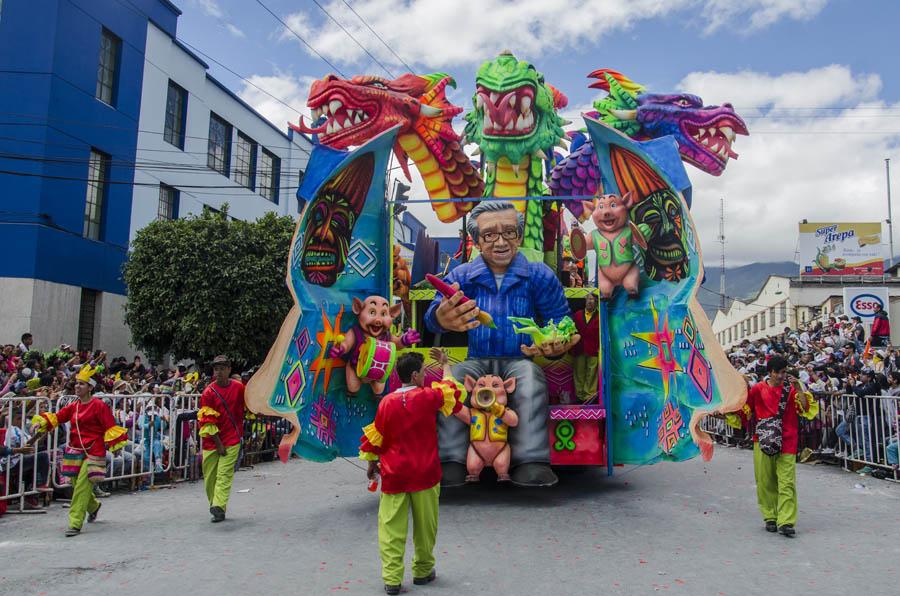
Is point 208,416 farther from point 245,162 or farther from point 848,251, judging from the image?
point 848,251

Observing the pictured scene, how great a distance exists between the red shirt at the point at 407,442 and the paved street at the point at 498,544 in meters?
0.69

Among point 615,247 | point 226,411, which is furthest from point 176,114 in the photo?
point 615,247

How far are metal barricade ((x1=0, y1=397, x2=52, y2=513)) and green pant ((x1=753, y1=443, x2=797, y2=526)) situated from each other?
704 cm

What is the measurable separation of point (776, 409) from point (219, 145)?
20903 mm

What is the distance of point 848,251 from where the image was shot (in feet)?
118

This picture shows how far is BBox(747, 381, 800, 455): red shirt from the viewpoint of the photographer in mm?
6121

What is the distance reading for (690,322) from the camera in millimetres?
6414

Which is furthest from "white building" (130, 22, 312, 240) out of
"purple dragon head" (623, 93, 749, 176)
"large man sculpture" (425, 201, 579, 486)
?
"purple dragon head" (623, 93, 749, 176)

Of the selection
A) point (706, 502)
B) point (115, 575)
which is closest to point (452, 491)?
point (706, 502)

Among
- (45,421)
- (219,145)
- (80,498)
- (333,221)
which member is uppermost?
(219,145)

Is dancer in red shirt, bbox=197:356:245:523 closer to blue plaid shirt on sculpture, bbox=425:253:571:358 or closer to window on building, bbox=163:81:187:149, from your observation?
blue plaid shirt on sculpture, bbox=425:253:571:358

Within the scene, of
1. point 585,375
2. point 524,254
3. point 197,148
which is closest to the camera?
point 585,375

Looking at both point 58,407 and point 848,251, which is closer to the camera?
point 58,407

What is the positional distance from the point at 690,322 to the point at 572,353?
184 cm
